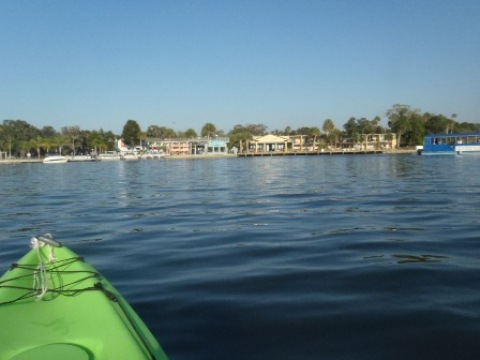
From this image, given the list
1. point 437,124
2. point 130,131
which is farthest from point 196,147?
point 437,124

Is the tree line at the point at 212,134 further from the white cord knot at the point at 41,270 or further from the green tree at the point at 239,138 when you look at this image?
the white cord knot at the point at 41,270

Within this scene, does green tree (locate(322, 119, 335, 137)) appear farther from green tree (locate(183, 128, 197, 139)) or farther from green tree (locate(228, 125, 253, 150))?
green tree (locate(183, 128, 197, 139))

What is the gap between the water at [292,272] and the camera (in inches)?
167

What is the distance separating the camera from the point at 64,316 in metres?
3.81

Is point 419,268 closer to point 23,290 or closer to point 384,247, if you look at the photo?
point 384,247

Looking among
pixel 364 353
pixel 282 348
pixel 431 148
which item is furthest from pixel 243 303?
pixel 431 148

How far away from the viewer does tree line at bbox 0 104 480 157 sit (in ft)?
357

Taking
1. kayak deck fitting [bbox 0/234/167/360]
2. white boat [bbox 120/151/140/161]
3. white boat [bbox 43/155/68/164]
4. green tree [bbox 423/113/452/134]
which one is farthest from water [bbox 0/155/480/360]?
green tree [bbox 423/113/452/134]

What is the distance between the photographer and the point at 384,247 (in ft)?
25.6

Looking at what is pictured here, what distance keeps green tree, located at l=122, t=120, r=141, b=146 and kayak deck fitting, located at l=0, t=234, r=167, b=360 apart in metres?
132

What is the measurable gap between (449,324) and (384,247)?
3403 millimetres

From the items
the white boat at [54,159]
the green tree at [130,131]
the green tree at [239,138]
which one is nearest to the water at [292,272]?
the white boat at [54,159]

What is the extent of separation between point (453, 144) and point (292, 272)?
239ft

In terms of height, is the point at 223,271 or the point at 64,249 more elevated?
the point at 64,249
